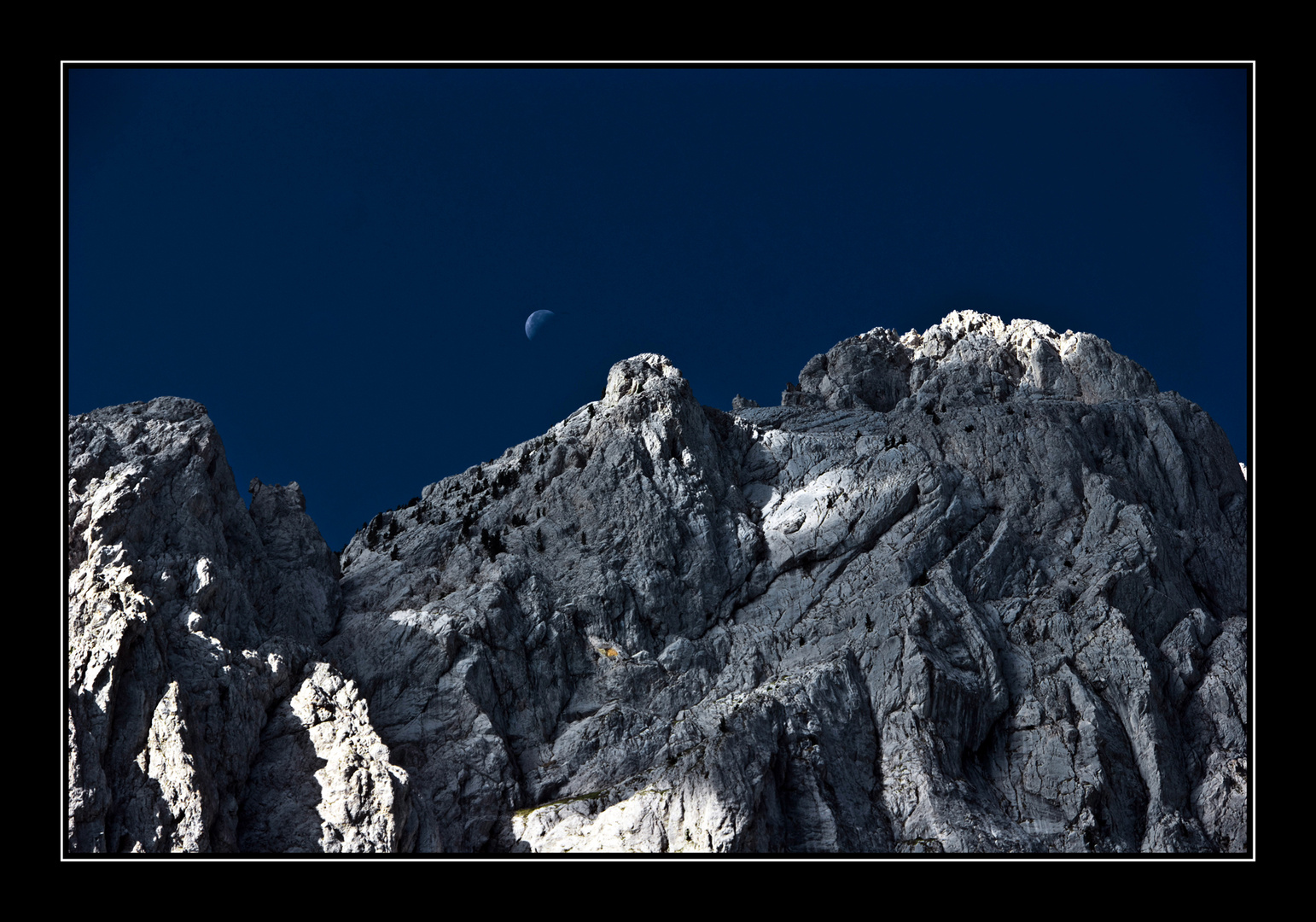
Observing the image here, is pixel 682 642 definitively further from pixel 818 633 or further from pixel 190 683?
pixel 190 683

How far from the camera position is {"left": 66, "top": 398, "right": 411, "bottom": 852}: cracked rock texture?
34.2 metres

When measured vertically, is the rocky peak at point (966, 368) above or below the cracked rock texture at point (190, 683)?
above

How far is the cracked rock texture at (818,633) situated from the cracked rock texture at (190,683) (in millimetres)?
2438

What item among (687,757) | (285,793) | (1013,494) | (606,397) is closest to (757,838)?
(687,757)

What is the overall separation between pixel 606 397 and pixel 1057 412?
78.8 ft

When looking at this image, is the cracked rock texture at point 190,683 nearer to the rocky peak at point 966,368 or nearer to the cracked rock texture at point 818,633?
the cracked rock texture at point 818,633

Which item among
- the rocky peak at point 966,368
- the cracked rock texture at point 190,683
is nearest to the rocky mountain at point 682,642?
the cracked rock texture at point 190,683

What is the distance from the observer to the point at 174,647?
38344 mm

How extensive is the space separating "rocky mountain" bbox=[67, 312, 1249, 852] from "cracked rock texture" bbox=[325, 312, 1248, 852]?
0.47ft

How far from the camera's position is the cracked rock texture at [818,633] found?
129 ft

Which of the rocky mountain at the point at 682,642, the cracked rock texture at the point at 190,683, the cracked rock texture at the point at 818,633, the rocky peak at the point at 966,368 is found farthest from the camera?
the rocky peak at the point at 966,368

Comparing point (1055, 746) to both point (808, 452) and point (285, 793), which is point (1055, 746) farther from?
point (285, 793)

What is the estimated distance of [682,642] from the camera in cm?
4716

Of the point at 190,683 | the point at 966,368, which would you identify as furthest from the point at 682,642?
the point at 966,368
